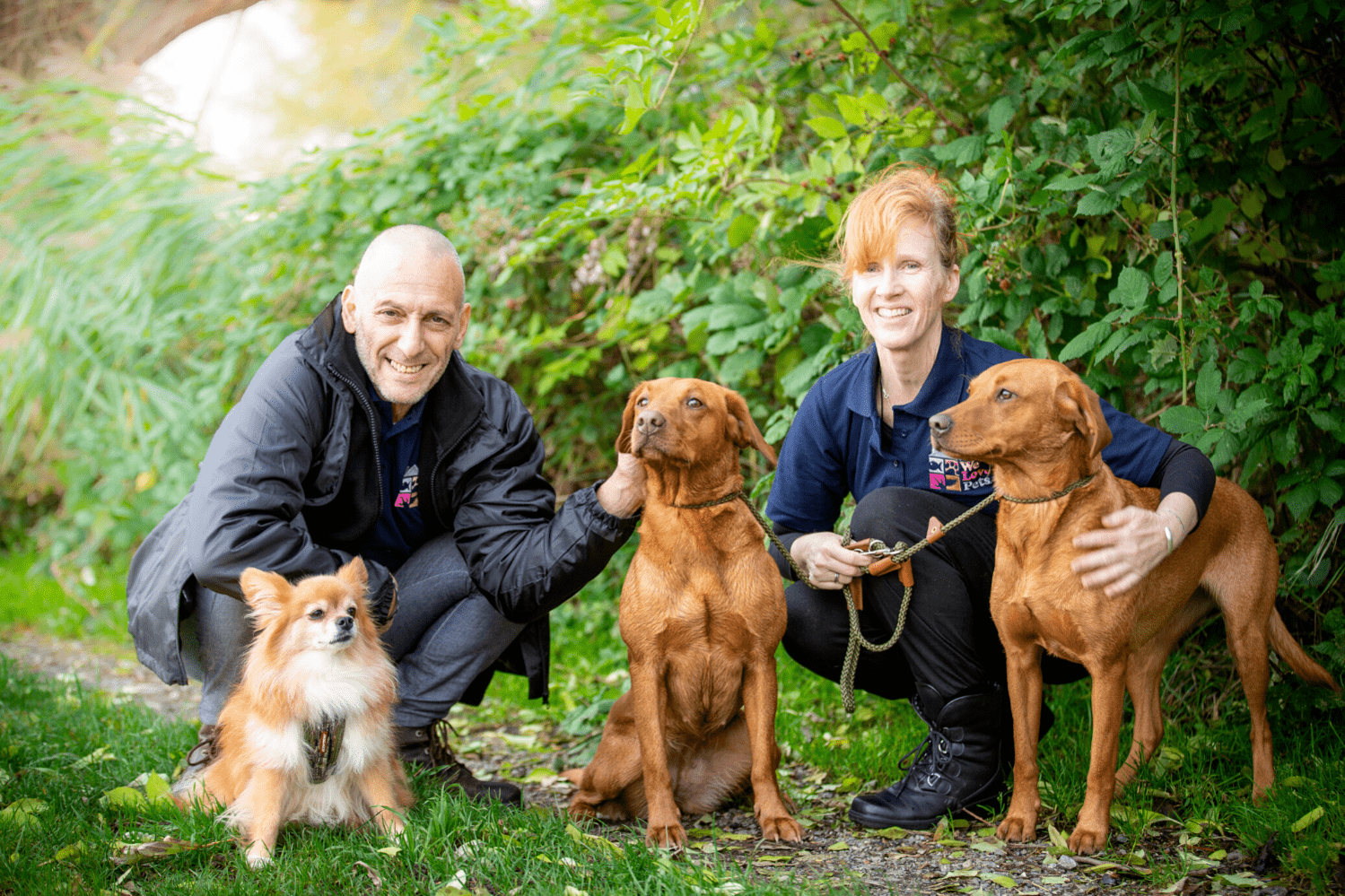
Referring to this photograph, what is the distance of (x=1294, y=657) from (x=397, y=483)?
2784 millimetres

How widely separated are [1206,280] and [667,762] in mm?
2169

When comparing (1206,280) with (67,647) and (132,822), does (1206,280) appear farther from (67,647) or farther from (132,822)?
(67,647)

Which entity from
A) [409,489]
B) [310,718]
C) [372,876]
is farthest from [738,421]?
[372,876]

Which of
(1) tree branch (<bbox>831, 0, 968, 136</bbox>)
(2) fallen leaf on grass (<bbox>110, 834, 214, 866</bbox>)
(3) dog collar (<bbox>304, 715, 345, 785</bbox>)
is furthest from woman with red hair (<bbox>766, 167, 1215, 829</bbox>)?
(2) fallen leaf on grass (<bbox>110, 834, 214, 866</bbox>)

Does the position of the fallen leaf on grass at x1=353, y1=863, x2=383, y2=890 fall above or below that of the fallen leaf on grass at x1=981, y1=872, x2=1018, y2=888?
below

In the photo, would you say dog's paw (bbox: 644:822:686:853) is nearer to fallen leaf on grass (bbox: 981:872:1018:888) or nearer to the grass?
the grass

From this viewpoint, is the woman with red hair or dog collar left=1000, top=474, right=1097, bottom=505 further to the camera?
the woman with red hair

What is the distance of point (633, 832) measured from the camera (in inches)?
112

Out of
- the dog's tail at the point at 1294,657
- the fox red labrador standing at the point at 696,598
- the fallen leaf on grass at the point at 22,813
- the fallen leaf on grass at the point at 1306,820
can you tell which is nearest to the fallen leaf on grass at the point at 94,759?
the fallen leaf on grass at the point at 22,813

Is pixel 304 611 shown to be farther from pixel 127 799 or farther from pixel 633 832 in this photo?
pixel 633 832

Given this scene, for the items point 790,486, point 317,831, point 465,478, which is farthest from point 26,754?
point 790,486

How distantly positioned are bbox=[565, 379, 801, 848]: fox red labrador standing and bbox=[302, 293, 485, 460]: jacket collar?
67 centimetres

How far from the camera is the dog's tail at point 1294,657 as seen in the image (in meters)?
2.97

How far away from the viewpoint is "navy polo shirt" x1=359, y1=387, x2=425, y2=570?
3.21 metres
